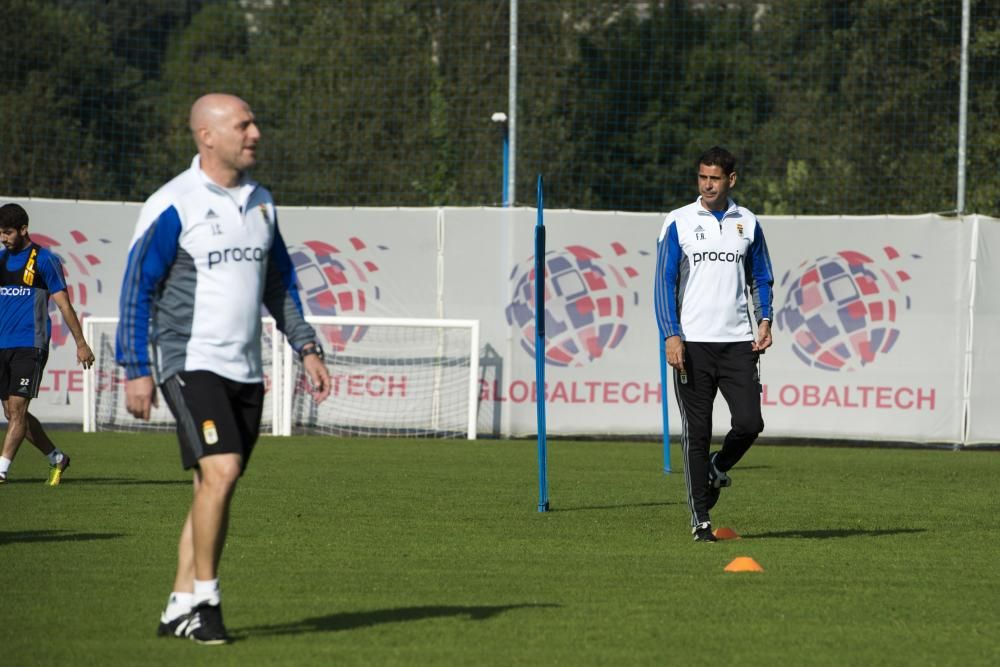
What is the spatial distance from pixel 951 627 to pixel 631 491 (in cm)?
589

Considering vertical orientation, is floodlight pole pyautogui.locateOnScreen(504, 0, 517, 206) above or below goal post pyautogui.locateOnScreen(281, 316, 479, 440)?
above

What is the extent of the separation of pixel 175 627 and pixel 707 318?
410cm

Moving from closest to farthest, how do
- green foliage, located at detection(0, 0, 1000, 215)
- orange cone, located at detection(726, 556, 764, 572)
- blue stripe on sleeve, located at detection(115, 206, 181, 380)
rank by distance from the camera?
blue stripe on sleeve, located at detection(115, 206, 181, 380)
orange cone, located at detection(726, 556, 764, 572)
green foliage, located at detection(0, 0, 1000, 215)

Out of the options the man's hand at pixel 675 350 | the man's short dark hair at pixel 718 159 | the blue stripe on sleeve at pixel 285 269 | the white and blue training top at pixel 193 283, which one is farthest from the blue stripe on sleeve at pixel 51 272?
the white and blue training top at pixel 193 283

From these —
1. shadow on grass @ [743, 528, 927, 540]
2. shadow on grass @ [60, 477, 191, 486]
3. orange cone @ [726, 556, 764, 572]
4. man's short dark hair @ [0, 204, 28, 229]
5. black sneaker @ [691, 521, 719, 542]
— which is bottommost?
shadow on grass @ [60, 477, 191, 486]

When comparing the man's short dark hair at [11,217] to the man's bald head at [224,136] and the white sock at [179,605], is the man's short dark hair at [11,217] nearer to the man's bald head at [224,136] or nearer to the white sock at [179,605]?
the man's bald head at [224,136]

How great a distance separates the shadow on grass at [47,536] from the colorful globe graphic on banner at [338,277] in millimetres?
9288

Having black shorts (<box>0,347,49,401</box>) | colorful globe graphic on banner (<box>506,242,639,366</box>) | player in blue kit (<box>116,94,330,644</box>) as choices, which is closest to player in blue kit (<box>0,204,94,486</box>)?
black shorts (<box>0,347,49,401</box>)

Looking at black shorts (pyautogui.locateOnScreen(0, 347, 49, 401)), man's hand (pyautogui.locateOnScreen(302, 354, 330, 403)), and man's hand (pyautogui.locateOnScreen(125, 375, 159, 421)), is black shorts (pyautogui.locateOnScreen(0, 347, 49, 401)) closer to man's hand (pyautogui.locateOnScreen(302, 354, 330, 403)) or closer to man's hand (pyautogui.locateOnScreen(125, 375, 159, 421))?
man's hand (pyautogui.locateOnScreen(302, 354, 330, 403))

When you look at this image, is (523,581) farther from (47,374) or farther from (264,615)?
(47,374)

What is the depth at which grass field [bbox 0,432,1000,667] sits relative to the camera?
5.91 m

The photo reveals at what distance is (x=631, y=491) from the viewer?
12266 mm

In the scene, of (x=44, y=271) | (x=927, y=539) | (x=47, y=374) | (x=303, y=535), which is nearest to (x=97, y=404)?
(x=47, y=374)

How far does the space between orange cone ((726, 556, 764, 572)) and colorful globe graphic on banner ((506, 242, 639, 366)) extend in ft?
32.6
